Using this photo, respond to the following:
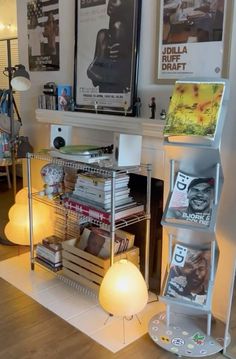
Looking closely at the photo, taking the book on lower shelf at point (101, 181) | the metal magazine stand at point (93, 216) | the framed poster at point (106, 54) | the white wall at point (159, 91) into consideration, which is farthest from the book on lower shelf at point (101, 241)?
the framed poster at point (106, 54)

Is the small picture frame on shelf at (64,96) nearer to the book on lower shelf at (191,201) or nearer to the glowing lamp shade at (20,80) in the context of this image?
the glowing lamp shade at (20,80)

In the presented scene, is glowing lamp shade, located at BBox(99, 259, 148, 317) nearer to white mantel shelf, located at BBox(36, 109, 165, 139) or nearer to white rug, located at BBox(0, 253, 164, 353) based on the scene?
white rug, located at BBox(0, 253, 164, 353)

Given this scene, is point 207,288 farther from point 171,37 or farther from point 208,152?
point 171,37

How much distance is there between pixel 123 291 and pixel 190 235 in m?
0.44

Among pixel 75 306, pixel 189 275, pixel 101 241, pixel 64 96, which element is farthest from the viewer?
pixel 64 96

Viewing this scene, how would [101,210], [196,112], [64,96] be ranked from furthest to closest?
[64,96] → [101,210] → [196,112]

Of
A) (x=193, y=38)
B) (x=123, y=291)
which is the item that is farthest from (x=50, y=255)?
(x=193, y=38)

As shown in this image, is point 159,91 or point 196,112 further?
point 159,91

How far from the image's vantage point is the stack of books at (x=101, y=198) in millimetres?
2178

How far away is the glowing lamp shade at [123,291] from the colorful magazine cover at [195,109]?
2.40ft

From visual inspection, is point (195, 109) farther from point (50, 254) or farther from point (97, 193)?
point (50, 254)

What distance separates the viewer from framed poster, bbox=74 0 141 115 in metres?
2.28

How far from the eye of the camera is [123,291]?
188 centimetres

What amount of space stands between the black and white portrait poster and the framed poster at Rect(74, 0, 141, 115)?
28 centimetres
